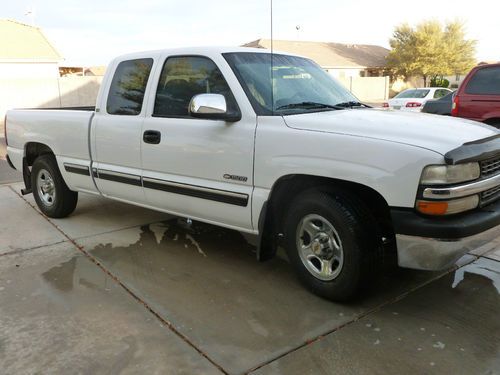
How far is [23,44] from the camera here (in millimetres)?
29062

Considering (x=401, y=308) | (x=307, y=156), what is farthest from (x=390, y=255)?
(x=307, y=156)

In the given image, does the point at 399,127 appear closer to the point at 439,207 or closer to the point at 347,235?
the point at 439,207

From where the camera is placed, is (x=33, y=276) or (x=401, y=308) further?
(x=33, y=276)

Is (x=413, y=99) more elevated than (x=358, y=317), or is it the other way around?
(x=413, y=99)

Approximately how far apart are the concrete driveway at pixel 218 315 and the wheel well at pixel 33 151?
4.53 feet

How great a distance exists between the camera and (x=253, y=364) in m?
2.89

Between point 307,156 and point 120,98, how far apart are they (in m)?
2.36

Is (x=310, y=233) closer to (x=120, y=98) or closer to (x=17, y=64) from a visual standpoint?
(x=120, y=98)

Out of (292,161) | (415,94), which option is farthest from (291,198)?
(415,94)

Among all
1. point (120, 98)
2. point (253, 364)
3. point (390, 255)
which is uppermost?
point (120, 98)

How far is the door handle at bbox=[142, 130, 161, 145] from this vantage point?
14.3 ft

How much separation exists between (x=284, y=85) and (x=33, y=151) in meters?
3.64

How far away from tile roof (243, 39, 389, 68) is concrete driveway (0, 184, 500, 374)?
37163 millimetres

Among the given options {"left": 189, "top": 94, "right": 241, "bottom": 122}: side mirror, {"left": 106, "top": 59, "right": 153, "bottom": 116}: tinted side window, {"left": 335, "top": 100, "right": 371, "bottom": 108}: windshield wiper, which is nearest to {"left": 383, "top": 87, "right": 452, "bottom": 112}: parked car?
{"left": 335, "top": 100, "right": 371, "bottom": 108}: windshield wiper
